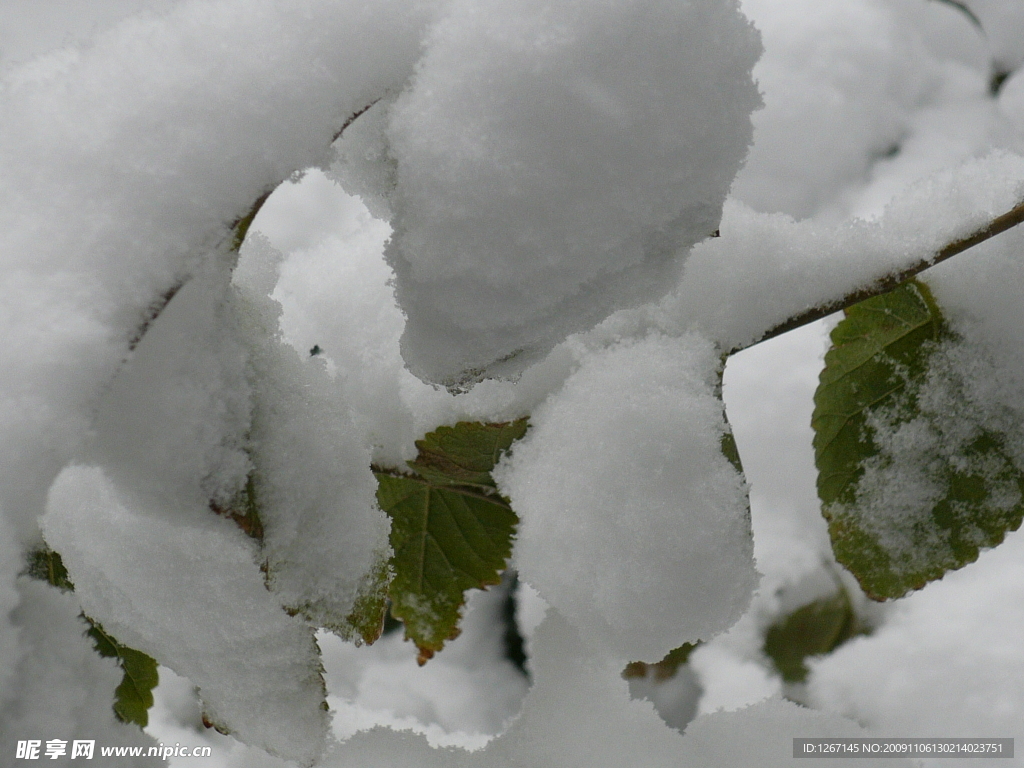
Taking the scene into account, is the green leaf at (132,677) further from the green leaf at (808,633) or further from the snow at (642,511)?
the green leaf at (808,633)

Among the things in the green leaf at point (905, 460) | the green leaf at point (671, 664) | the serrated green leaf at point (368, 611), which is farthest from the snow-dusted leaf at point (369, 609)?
the green leaf at point (671, 664)

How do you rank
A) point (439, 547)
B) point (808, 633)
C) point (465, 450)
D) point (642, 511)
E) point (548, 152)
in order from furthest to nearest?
point (808, 633), point (439, 547), point (465, 450), point (642, 511), point (548, 152)

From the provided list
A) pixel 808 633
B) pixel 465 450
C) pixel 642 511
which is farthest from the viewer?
pixel 808 633

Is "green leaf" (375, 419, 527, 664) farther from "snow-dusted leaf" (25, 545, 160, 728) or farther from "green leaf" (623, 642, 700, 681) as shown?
"green leaf" (623, 642, 700, 681)

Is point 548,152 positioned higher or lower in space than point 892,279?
higher

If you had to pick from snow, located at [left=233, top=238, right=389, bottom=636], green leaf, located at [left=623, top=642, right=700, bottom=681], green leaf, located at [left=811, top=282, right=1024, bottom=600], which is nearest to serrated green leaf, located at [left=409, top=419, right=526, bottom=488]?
snow, located at [left=233, top=238, right=389, bottom=636]

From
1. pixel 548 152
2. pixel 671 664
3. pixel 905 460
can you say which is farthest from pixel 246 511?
pixel 671 664

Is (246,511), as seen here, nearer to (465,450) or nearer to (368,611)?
(368,611)
